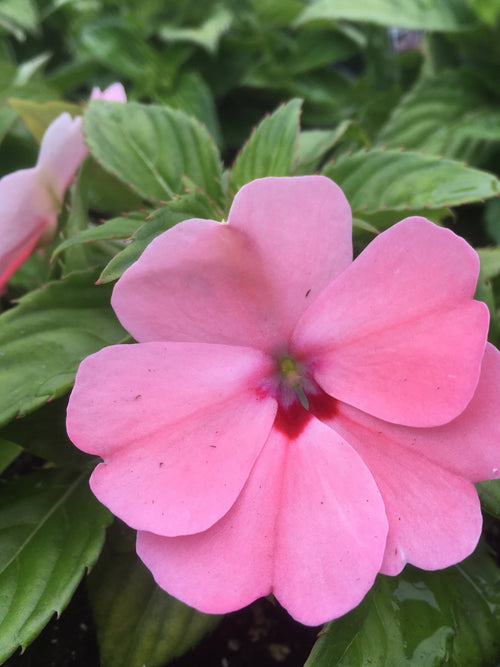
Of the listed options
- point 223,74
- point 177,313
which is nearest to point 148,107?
point 177,313

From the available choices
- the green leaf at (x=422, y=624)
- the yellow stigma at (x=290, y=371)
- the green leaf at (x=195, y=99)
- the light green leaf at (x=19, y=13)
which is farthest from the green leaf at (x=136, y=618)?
the light green leaf at (x=19, y=13)

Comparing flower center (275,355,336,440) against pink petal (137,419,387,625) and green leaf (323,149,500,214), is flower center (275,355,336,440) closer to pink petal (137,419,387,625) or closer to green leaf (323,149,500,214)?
pink petal (137,419,387,625)

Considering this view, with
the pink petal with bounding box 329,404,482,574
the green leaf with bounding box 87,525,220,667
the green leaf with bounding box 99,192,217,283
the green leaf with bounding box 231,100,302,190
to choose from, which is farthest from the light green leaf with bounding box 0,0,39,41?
the pink petal with bounding box 329,404,482,574

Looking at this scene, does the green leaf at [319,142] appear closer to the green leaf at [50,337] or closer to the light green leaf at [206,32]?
the green leaf at [50,337]

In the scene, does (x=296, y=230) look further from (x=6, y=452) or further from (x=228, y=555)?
(x=6, y=452)

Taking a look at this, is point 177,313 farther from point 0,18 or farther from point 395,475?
point 0,18

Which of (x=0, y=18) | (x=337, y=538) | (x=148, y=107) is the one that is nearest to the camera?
(x=337, y=538)
